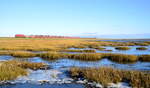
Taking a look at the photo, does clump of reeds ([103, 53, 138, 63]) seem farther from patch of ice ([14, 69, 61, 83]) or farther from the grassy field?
the grassy field

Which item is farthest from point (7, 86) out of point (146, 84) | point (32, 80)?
point (146, 84)

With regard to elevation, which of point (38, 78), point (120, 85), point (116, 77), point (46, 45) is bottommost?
point (46, 45)

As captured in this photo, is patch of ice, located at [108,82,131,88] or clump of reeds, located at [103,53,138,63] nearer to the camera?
patch of ice, located at [108,82,131,88]

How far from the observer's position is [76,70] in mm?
13656

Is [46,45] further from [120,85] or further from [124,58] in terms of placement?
[120,85]

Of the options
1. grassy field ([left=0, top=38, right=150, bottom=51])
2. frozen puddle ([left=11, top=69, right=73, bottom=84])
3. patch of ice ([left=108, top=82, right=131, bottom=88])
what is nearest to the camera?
patch of ice ([left=108, top=82, right=131, bottom=88])

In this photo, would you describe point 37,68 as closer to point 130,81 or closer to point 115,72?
point 115,72

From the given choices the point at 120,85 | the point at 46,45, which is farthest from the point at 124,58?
the point at 46,45

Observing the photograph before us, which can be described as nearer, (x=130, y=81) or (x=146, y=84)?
(x=146, y=84)

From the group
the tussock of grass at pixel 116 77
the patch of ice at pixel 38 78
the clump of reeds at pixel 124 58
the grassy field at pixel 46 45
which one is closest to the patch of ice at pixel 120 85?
the tussock of grass at pixel 116 77

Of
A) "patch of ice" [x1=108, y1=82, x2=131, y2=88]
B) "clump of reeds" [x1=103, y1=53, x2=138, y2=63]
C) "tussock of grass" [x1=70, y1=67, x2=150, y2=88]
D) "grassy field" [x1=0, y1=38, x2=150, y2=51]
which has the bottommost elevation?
"grassy field" [x1=0, y1=38, x2=150, y2=51]

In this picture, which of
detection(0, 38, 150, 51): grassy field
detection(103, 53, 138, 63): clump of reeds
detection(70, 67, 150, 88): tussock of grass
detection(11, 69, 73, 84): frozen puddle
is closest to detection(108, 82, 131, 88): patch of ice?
detection(70, 67, 150, 88): tussock of grass

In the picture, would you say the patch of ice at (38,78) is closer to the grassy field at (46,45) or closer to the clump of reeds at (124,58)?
the clump of reeds at (124,58)

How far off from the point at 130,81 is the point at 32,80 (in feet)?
22.2
